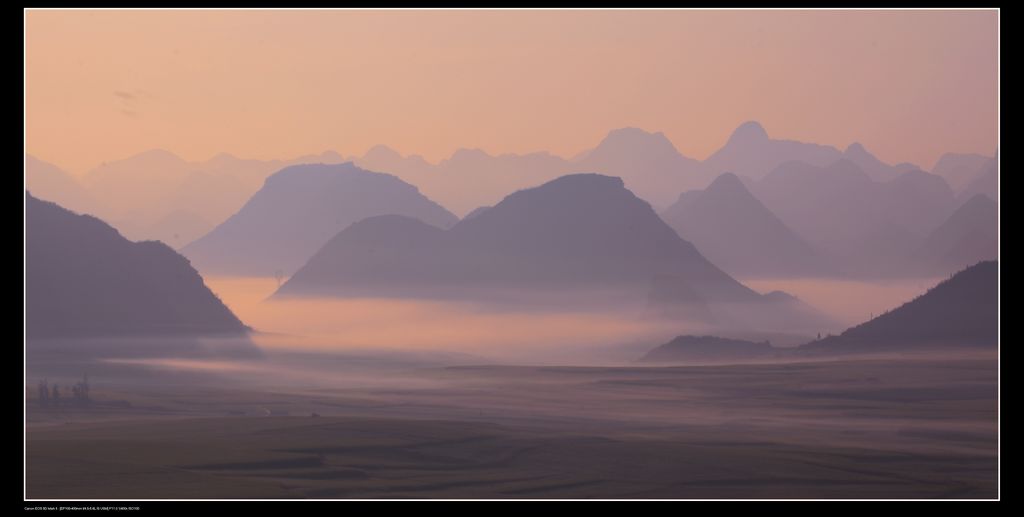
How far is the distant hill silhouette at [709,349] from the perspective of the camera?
2160 inches

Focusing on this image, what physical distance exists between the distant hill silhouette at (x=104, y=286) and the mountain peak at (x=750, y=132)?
20.8 meters

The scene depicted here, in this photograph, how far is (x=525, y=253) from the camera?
60.4 meters

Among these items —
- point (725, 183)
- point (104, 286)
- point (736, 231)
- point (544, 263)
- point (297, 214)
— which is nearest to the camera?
point (297, 214)

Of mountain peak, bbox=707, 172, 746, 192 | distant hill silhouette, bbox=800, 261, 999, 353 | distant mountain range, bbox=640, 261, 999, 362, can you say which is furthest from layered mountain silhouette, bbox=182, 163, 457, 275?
distant hill silhouette, bbox=800, 261, 999, 353

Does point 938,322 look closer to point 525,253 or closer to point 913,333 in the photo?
point 913,333

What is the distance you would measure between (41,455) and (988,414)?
33.0m

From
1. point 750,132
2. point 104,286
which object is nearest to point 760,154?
point 750,132

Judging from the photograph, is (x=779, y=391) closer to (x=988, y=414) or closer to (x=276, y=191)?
(x=988, y=414)

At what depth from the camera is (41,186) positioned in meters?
49.5

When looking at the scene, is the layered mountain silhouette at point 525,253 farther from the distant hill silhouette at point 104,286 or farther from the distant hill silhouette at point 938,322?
the distant hill silhouette at point 104,286

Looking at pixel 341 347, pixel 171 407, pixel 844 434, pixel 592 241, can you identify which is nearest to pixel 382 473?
pixel 341 347

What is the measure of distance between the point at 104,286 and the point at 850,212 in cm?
3545

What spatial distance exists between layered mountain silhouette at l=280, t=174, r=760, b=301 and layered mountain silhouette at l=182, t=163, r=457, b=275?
2.13ft

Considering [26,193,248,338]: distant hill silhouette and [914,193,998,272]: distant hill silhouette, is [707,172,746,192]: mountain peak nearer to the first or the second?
[914,193,998,272]: distant hill silhouette
